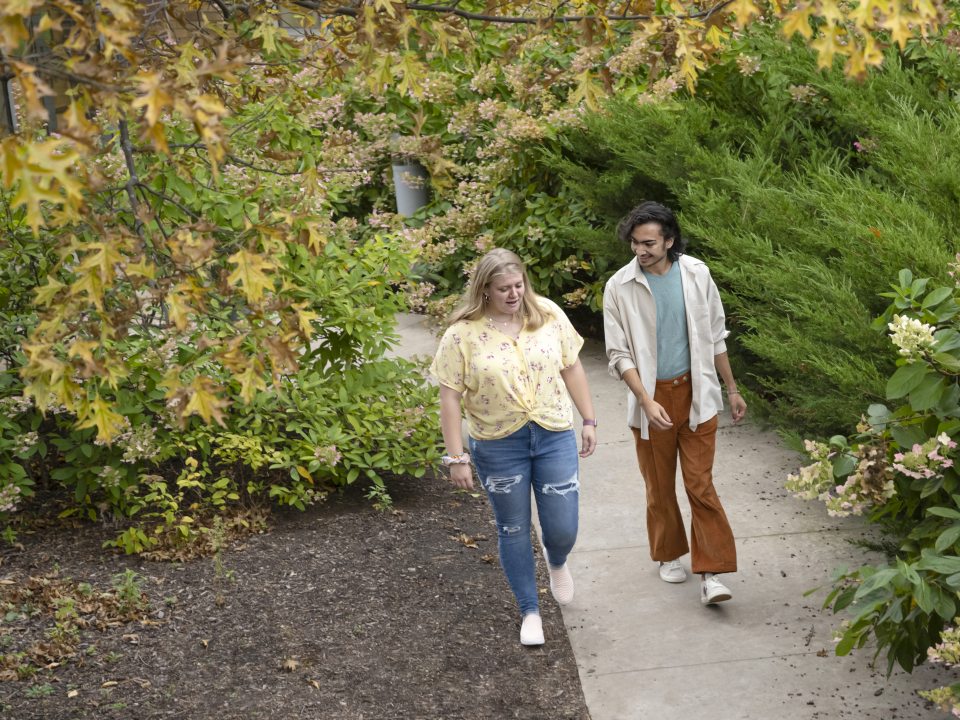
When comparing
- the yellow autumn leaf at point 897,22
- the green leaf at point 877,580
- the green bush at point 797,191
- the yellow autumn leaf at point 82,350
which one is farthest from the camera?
the green bush at point 797,191

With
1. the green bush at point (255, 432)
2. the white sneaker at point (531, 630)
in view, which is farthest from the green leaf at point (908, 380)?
the green bush at point (255, 432)

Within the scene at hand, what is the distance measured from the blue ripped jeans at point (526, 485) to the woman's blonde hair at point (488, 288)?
1.40 feet

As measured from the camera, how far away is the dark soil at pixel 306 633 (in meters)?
4.22

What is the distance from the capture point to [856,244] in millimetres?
5395

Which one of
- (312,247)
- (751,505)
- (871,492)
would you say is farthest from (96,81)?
(751,505)

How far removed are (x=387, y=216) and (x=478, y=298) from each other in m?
2.08

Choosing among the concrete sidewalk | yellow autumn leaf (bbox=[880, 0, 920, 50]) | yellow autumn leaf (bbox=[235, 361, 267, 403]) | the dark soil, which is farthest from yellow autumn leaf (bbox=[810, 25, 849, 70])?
the dark soil

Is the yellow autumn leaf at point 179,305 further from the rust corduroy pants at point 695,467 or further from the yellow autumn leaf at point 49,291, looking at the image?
the rust corduroy pants at point 695,467

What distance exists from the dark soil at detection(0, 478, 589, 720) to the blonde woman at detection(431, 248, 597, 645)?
374 mm

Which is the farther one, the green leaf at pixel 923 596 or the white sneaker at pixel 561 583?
the white sneaker at pixel 561 583

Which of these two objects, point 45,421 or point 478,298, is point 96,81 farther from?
point 45,421

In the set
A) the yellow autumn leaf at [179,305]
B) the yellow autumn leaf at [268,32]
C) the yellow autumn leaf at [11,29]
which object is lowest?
the yellow autumn leaf at [179,305]

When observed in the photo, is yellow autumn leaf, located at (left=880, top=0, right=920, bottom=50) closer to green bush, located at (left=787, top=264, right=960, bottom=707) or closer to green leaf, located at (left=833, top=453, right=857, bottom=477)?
green bush, located at (left=787, top=264, right=960, bottom=707)

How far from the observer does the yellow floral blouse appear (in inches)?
172
